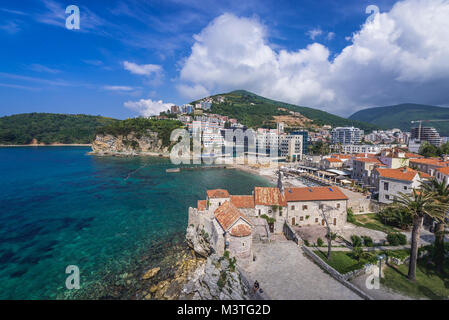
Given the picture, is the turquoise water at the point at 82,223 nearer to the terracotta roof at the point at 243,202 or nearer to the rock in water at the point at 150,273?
the rock in water at the point at 150,273

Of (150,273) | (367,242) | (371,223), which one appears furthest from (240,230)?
(371,223)

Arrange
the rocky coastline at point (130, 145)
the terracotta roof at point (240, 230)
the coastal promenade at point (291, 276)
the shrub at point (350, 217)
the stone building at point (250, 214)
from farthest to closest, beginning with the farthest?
1. the rocky coastline at point (130, 145)
2. the shrub at point (350, 217)
3. the stone building at point (250, 214)
4. the terracotta roof at point (240, 230)
5. the coastal promenade at point (291, 276)

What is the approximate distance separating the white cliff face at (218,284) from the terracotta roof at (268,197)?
9.67 metres

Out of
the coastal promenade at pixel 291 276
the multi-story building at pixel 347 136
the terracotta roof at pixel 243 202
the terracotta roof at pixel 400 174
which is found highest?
the multi-story building at pixel 347 136

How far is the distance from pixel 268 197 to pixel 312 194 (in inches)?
275

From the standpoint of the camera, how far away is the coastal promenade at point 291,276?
49.3 ft

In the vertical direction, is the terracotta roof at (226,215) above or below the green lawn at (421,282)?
above

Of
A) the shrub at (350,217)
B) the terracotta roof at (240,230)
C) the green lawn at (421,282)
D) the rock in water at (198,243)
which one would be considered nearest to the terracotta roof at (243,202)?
the rock in water at (198,243)

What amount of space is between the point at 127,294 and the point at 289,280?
1516cm

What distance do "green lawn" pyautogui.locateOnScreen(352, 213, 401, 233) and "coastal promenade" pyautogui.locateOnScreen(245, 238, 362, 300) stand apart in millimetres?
14893

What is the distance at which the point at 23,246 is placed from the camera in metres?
28.0

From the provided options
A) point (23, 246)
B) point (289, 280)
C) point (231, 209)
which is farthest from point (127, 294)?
point (23, 246)

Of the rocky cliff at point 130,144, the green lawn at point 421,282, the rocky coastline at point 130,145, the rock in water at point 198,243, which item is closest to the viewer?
the green lawn at point 421,282

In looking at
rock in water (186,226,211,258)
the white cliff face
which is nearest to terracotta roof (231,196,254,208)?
rock in water (186,226,211,258)
